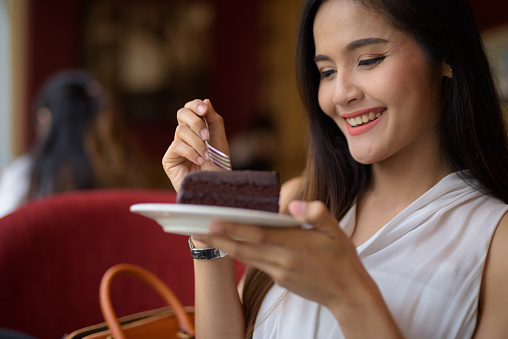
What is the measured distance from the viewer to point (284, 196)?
163cm

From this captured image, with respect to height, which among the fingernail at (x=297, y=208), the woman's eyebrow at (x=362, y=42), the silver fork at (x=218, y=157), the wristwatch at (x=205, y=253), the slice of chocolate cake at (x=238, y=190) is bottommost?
the wristwatch at (x=205, y=253)

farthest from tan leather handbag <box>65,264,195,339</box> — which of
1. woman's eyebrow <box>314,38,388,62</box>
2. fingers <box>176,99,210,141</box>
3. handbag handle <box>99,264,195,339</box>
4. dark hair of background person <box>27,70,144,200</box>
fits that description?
dark hair of background person <box>27,70,144,200</box>

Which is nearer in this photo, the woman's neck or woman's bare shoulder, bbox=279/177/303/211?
the woman's neck

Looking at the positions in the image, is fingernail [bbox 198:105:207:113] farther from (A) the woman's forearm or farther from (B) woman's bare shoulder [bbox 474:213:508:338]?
(B) woman's bare shoulder [bbox 474:213:508:338]

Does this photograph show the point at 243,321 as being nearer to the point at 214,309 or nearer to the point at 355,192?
the point at 214,309

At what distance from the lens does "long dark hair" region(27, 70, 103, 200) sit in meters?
2.62

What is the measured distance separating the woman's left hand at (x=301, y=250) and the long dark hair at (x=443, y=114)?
21.7 inches

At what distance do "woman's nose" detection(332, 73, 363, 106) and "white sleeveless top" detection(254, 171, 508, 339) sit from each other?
0.30 metres

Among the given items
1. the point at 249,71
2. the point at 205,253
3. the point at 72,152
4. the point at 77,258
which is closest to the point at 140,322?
the point at 205,253

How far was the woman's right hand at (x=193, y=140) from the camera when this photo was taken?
3.89 ft

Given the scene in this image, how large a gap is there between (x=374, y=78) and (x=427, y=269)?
0.43 meters

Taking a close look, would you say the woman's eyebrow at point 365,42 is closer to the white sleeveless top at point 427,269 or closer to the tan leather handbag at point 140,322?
the white sleeveless top at point 427,269

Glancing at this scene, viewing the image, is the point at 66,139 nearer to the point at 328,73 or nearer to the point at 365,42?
the point at 328,73

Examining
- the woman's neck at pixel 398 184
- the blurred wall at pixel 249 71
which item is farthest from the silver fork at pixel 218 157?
the blurred wall at pixel 249 71
